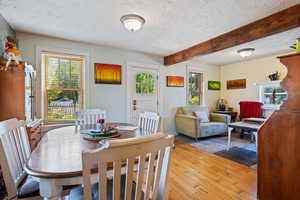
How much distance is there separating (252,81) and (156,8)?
4.30 meters

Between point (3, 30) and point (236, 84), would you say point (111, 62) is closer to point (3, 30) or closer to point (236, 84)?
point (3, 30)

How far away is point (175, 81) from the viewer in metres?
4.70

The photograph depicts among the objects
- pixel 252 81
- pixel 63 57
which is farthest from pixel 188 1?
pixel 252 81

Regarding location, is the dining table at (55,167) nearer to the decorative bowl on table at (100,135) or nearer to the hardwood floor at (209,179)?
the decorative bowl on table at (100,135)

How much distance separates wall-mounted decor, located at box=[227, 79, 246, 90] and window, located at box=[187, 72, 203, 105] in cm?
106

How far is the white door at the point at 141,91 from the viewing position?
4023mm

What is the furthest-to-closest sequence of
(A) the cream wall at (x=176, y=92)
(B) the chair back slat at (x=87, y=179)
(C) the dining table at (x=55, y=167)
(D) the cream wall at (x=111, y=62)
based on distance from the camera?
(A) the cream wall at (x=176, y=92) → (D) the cream wall at (x=111, y=62) → (C) the dining table at (x=55, y=167) → (B) the chair back slat at (x=87, y=179)

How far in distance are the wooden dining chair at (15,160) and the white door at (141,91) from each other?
2678 millimetres

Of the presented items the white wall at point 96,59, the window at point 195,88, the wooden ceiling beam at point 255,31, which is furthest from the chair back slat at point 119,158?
the window at point 195,88

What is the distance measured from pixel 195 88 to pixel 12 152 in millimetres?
5024

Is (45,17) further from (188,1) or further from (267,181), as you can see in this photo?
(267,181)

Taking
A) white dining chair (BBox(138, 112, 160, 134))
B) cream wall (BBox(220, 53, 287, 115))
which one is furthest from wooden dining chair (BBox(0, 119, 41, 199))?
cream wall (BBox(220, 53, 287, 115))

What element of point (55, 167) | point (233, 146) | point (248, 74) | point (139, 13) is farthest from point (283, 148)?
point (248, 74)

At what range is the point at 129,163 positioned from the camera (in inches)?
27.2
